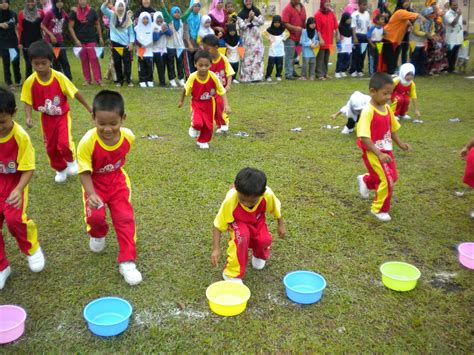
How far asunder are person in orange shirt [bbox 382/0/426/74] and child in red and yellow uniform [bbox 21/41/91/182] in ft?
33.1

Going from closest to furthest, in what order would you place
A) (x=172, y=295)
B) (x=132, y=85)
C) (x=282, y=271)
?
(x=172, y=295) < (x=282, y=271) < (x=132, y=85)

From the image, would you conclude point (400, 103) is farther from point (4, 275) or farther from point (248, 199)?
point (4, 275)

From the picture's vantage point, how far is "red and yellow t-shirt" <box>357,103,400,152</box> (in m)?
4.33

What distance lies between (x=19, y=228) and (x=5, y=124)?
30.7 inches

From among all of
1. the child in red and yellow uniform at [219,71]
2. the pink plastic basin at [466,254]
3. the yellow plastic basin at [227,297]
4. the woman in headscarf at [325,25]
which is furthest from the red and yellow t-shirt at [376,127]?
the woman in headscarf at [325,25]

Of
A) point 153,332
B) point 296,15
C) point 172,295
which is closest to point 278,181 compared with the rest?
point 172,295

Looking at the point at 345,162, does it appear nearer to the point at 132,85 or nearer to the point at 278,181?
the point at 278,181

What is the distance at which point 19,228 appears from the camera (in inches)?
131

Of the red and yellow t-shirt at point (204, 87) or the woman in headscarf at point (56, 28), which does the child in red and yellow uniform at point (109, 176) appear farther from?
the woman in headscarf at point (56, 28)

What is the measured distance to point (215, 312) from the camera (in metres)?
2.99

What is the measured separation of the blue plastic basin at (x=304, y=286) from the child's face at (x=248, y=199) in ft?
1.98

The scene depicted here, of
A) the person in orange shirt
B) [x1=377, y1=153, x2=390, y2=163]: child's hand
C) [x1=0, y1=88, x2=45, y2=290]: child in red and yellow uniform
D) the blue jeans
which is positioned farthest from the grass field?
the person in orange shirt

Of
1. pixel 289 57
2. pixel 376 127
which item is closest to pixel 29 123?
pixel 376 127

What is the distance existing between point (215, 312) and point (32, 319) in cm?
123
